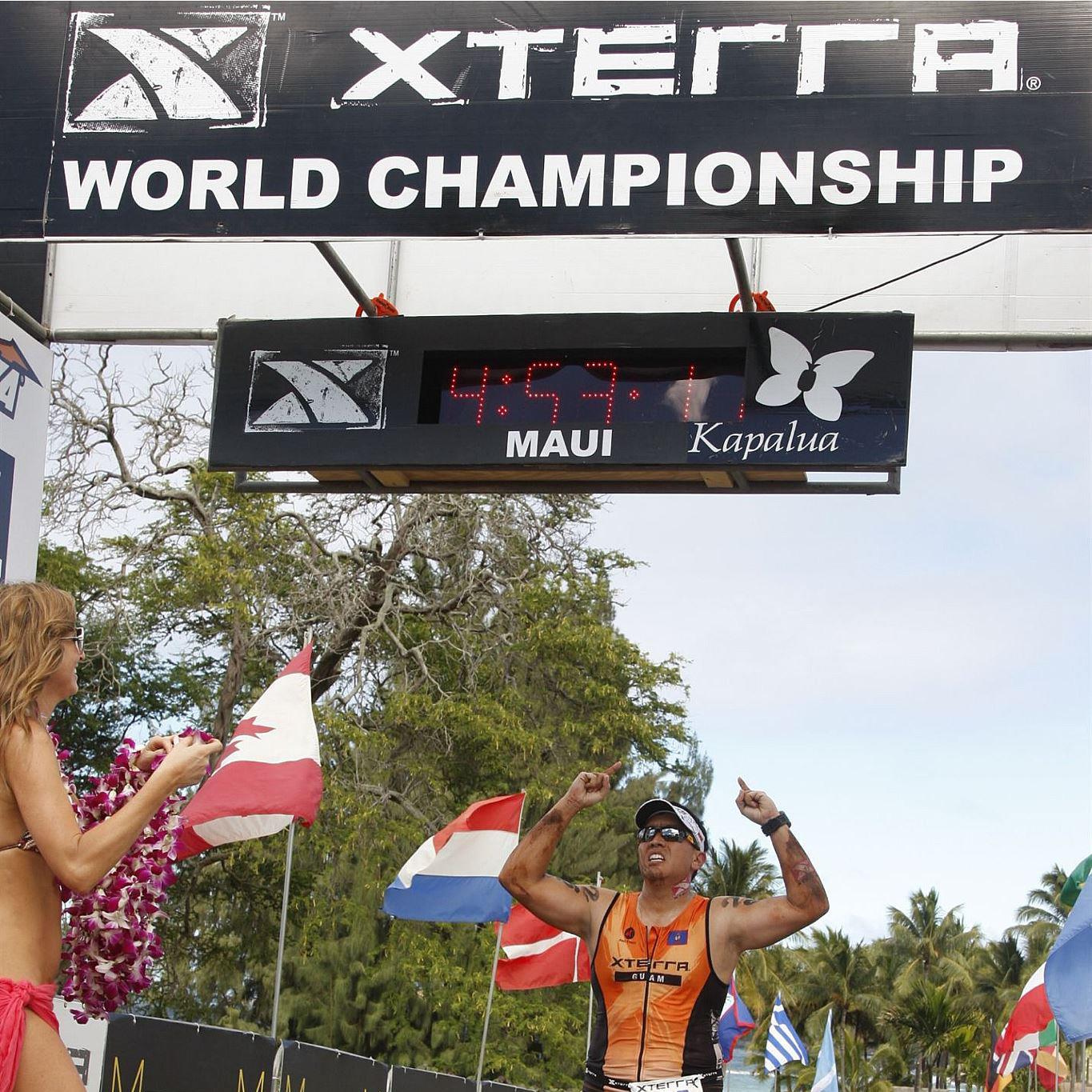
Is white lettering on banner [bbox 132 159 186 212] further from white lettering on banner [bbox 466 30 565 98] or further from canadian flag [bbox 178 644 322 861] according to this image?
canadian flag [bbox 178 644 322 861]

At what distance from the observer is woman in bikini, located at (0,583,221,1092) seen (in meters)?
3.40

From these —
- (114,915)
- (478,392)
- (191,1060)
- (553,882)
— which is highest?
(478,392)

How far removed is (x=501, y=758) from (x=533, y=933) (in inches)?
313

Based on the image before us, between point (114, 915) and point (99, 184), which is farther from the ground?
point (99, 184)

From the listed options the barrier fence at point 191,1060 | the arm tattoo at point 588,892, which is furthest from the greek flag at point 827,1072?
the arm tattoo at point 588,892

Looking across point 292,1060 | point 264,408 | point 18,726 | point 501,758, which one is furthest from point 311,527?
point 18,726

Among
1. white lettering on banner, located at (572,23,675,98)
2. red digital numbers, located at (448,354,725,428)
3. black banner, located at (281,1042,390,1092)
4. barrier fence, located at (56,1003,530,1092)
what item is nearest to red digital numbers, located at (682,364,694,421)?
red digital numbers, located at (448,354,725,428)

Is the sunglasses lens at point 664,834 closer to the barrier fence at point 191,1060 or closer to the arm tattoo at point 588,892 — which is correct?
the arm tattoo at point 588,892

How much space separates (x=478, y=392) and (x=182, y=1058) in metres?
5.96

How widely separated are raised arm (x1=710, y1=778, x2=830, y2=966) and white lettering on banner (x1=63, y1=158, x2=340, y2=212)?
3.04 metres

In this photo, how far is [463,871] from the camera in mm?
14469

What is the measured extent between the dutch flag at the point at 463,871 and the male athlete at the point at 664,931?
9.05m

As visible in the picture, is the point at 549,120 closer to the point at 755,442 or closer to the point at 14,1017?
the point at 755,442

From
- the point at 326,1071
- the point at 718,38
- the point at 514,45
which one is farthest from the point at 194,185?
the point at 326,1071
